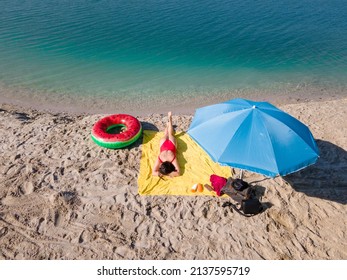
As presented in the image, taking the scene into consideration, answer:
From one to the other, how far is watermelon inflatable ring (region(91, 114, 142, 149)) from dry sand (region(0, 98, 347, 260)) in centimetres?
24

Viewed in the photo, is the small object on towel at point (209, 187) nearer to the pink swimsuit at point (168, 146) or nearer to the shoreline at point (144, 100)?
the pink swimsuit at point (168, 146)

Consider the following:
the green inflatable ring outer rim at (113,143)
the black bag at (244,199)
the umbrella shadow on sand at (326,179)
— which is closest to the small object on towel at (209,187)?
the black bag at (244,199)

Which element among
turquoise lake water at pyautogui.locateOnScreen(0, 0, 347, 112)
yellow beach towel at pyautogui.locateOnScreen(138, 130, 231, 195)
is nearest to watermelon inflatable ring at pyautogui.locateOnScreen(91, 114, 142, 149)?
yellow beach towel at pyautogui.locateOnScreen(138, 130, 231, 195)

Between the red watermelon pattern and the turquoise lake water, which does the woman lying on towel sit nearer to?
the red watermelon pattern

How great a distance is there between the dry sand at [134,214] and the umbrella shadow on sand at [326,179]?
0.02 metres

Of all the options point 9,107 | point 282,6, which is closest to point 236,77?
point 9,107

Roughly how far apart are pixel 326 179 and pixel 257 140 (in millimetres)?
2894

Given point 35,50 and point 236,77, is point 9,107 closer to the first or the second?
point 35,50

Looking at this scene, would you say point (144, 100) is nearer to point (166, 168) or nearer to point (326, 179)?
point (166, 168)

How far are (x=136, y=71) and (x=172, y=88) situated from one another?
2.51 metres

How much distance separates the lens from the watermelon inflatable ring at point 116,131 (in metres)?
7.68

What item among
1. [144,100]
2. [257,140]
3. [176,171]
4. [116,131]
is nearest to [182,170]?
[176,171]

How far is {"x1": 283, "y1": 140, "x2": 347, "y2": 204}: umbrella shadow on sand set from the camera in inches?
258

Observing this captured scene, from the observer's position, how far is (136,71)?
48.1ft
